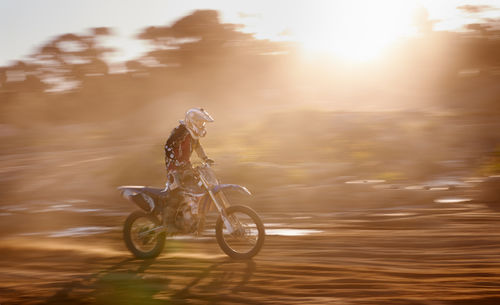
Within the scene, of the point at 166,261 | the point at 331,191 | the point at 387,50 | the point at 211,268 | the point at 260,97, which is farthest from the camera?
the point at 260,97

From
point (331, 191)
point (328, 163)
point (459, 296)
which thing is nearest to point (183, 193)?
point (459, 296)

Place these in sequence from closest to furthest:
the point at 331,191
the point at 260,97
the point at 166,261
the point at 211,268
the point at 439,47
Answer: the point at 211,268 → the point at 166,261 → the point at 331,191 → the point at 439,47 → the point at 260,97

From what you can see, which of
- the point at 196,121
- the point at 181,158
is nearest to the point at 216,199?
the point at 181,158

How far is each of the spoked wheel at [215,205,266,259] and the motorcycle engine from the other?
0.99 feet

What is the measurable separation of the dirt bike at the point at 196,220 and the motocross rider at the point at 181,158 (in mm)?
57

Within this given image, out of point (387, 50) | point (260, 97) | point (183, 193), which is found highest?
point (183, 193)

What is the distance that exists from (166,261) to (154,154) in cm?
1024

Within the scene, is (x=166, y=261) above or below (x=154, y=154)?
above

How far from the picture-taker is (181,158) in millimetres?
7402

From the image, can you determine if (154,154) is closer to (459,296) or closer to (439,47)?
(459,296)

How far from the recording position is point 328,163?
16984 millimetres

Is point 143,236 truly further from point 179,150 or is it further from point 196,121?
point 196,121

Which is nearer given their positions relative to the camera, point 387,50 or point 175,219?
point 175,219

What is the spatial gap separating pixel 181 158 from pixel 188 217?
73cm
